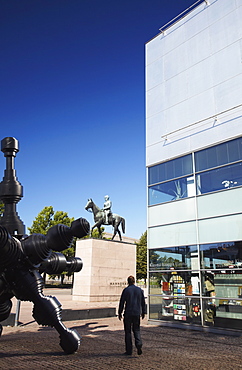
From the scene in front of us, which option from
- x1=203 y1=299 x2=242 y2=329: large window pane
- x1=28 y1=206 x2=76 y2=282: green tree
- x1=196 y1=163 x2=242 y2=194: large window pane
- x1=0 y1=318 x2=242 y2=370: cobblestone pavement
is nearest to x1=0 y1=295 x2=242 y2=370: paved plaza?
x1=0 y1=318 x2=242 y2=370: cobblestone pavement

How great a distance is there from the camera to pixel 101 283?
2155 centimetres

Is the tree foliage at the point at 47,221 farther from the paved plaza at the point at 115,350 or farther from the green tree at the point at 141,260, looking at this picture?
the paved plaza at the point at 115,350

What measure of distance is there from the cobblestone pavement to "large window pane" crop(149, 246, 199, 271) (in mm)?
2422

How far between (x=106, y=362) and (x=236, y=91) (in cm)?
1049

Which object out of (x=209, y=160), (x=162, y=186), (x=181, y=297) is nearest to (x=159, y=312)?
(x=181, y=297)

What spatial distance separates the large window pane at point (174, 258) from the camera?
12635mm

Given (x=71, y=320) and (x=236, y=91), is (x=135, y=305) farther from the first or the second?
(x=236, y=91)

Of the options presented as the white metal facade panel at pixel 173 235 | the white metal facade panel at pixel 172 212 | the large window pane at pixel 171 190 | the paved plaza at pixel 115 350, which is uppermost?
the large window pane at pixel 171 190

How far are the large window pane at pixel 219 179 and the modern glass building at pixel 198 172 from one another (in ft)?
0.12

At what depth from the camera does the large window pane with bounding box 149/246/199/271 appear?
12.6m

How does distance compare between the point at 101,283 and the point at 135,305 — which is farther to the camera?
the point at 101,283

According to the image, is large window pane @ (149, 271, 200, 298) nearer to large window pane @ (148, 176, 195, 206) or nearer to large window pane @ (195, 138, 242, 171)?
large window pane @ (148, 176, 195, 206)

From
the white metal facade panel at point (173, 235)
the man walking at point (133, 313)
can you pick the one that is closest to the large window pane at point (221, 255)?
the white metal facade panel at point (173, 235)

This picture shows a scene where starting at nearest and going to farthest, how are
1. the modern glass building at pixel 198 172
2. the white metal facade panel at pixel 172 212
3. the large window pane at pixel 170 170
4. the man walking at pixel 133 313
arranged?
the man walking at pixel 133 313, the modern glass building at pixel 198 172, the white metal facade panel at pixel 172 212, the large window pane at pixel 170 170
